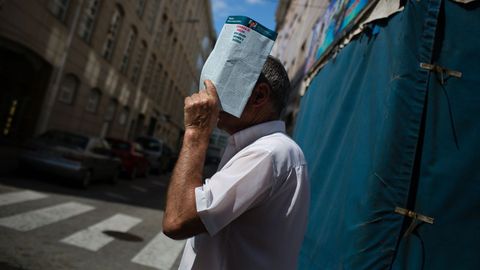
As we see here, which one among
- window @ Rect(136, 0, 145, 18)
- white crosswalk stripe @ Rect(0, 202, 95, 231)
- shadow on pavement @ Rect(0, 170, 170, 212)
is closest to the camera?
white crosswalk stripe @ Rect(0, 202, 95, 231)

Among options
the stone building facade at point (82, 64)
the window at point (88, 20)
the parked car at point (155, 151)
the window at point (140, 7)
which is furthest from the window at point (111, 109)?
the window at point (88, 20)

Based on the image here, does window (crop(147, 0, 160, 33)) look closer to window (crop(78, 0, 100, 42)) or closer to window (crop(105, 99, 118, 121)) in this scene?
window (crop(105, 99, 118, 121))

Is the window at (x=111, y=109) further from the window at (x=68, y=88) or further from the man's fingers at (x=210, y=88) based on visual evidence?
the man's fingers at (x=210, y=88)

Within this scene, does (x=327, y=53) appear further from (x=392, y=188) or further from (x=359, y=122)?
(x=392, y=188)

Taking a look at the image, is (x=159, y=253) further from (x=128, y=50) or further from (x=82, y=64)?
(x=128, y=50)

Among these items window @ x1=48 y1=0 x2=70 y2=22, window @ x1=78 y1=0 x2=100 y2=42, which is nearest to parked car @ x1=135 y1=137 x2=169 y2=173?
window @ x1=78 y1=0 x2=100 y2=42

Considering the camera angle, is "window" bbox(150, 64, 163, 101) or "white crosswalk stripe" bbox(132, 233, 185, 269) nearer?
"white crosswalk stripe" bbox(132, 233, 185, 269)

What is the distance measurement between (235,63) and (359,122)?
7.06ft

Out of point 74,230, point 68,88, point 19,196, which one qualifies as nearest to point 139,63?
point 68,88

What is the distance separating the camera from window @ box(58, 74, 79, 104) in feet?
58.9

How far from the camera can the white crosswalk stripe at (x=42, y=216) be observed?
619 centimetres

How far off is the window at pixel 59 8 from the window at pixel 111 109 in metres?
8.26

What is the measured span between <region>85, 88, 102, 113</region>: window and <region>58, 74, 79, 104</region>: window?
6.17ft

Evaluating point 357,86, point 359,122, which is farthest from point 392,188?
point 357,86
